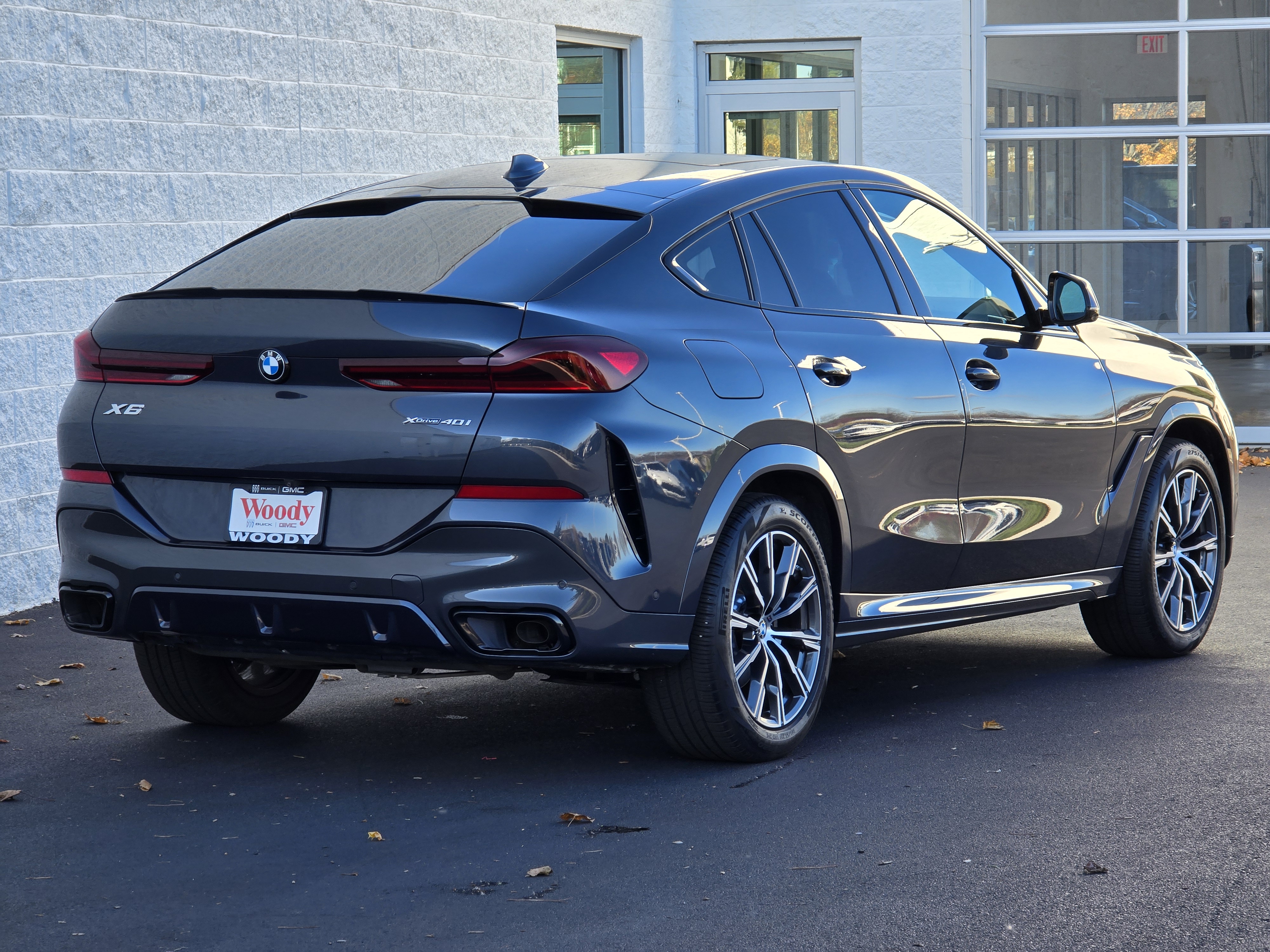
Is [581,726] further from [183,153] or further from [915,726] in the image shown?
[183,153]

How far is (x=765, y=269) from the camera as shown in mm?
5426

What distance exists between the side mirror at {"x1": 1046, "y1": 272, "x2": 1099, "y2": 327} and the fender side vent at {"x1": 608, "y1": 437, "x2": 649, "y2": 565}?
89.7 inches

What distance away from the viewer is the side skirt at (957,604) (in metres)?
5.61

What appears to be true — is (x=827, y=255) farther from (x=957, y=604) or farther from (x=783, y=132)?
(x=783, y=132)

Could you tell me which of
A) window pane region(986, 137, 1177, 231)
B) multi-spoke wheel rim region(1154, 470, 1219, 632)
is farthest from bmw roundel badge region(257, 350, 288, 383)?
window pane region(986, 137, 1177, 231)

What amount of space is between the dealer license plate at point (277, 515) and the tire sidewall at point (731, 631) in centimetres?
106

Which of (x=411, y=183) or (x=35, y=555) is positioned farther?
(x=35, y=555)

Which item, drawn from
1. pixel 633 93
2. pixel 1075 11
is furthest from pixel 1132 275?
pixel 633 93

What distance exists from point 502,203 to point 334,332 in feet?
2.77

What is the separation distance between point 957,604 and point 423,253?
2.11 meters

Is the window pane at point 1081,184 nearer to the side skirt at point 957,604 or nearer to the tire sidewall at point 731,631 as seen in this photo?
the side skirt at point 957,604

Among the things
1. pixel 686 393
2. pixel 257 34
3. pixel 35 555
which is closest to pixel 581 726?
pixel 686 393

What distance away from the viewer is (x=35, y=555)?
8328 mm

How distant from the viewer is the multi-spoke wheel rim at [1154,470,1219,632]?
689cm
